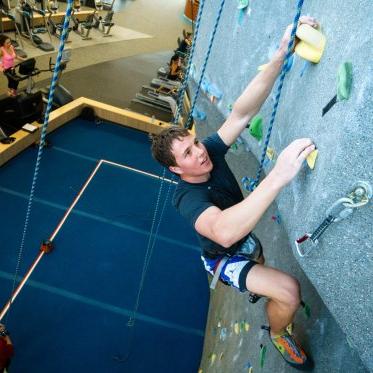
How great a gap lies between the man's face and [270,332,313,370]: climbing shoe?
0.85 meters

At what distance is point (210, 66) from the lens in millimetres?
2766

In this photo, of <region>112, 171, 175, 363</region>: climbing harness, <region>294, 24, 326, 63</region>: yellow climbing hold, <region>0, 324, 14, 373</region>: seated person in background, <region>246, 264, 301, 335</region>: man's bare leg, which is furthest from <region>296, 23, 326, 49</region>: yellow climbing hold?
<region>0, 324, 14, 373</region>: seated person in background

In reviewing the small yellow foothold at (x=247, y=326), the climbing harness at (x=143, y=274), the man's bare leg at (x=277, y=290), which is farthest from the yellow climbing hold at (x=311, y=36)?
the small yellow foothold at (x=247, y=326)

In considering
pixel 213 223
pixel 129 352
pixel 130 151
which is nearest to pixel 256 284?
pixel 213 223

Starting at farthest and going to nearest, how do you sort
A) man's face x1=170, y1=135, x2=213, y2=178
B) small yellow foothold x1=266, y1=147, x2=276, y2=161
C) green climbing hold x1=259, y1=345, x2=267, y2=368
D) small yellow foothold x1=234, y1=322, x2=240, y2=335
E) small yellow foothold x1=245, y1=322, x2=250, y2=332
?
small yellow foothold x1=234, y1=322, x2=240, y2=335, small yellow foothold x1=245, y1=322, x2=250, y2=332, green climbing hold x1=259, y1=345, x2=267, y2=368, small yellow foothold x1=266, y1=147, x2=276, y2=161, man's face x1=170, y1=135, x2=213, y2=178

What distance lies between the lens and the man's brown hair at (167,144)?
1.66 meters

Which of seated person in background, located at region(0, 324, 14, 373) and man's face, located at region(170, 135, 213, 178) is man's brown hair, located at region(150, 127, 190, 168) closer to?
man's face, located at region(170, 135, 213, 178)

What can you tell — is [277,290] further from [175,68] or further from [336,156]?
[175,68]

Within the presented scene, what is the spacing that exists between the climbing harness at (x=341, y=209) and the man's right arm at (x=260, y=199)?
17 cm

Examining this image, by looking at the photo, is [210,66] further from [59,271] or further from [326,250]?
A: [59,271]

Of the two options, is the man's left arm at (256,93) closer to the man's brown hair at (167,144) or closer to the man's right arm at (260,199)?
the man's brown hair at (167,144)

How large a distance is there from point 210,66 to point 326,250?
1.94 m

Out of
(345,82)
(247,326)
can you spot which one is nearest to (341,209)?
(345,82)

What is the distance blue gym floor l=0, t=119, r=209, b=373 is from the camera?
348cm
